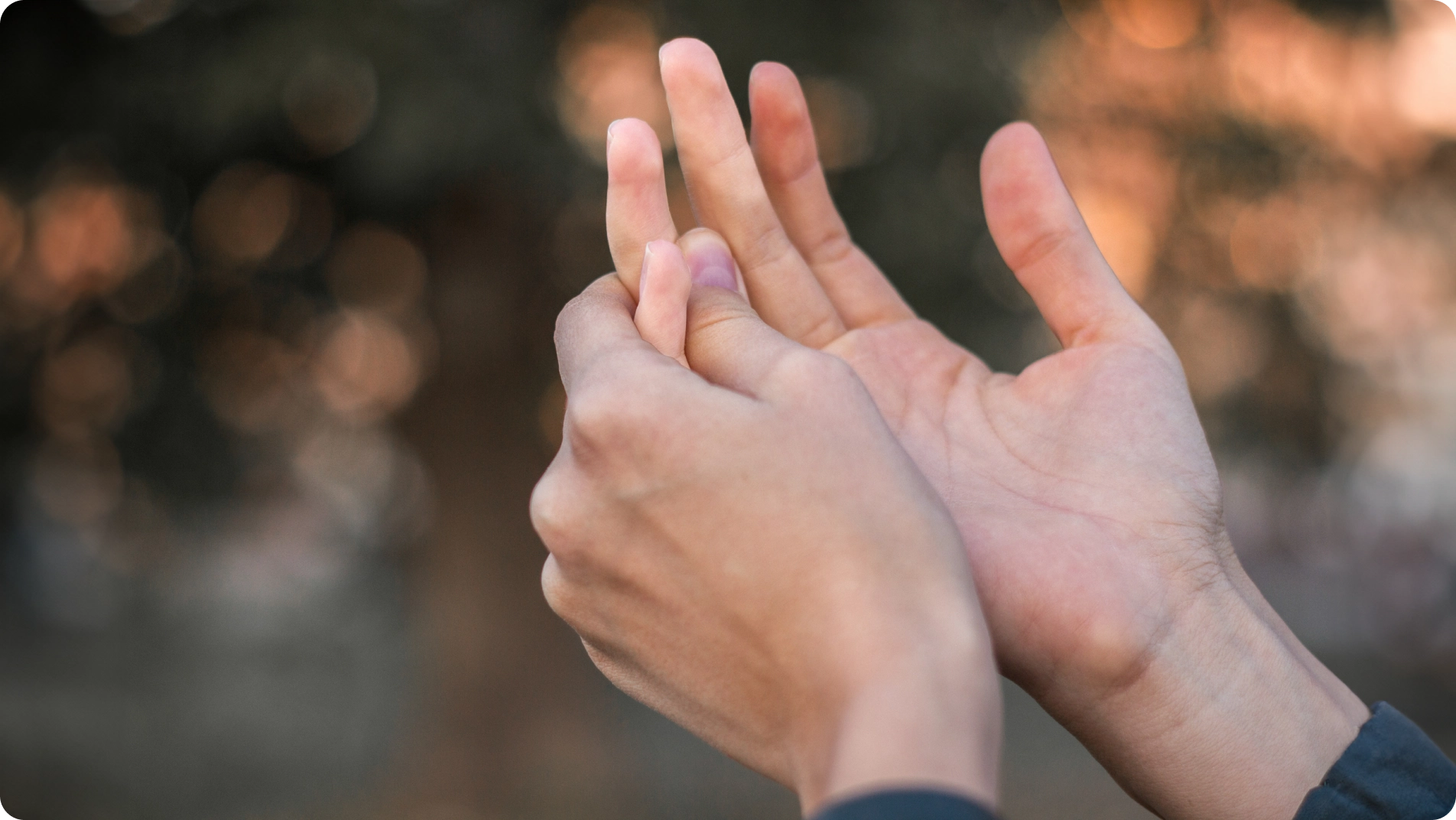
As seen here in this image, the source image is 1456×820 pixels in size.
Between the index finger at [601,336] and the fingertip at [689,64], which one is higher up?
the fingertip at [689,64]

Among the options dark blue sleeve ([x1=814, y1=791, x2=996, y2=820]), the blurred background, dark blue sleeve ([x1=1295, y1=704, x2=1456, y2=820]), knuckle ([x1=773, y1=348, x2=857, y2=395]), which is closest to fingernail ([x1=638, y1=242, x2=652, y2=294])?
knuckle ([x1=773, y1=348, x2=857, y2=395])

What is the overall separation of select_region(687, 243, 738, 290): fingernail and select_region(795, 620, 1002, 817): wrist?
0.91m

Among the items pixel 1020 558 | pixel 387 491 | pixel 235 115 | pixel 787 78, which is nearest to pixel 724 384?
pixel 1020 558

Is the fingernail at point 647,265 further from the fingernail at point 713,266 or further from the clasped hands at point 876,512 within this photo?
the fingernail at point 713,266

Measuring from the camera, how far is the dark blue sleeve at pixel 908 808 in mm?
700

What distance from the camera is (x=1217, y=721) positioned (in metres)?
1.41

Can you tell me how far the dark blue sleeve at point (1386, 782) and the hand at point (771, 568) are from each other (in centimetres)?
82

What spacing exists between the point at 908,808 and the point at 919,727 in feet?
0.30

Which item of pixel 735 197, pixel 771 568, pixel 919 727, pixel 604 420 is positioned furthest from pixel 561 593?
pixel 735 197

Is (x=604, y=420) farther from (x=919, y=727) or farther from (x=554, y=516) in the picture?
(x=919, y=727)

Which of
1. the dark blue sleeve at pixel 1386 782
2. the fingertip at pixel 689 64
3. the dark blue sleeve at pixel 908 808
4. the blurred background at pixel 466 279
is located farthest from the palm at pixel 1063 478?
the blurred background at pixel 466 279

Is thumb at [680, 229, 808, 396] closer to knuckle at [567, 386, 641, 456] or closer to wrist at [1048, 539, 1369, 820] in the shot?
knuckle at [567, 386, 641, 456]

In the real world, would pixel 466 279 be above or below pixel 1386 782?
below

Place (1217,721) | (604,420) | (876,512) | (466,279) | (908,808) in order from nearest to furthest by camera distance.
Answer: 1. (908,808)
2. (876,512)
3. (604,420)
4. (1217,721)
5. (466,279)
